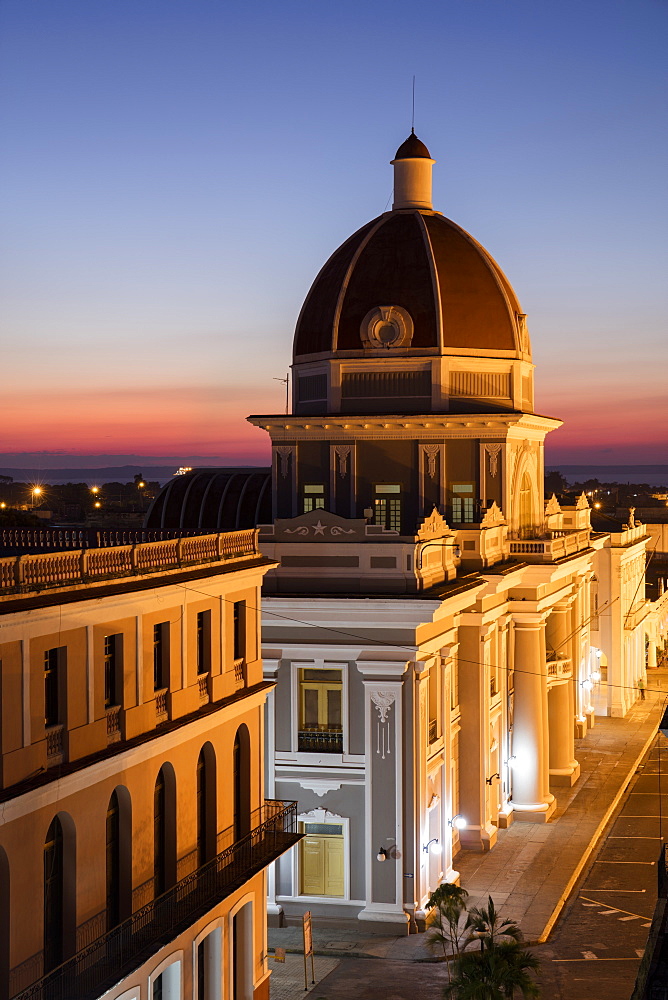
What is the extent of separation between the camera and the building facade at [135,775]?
19.5 metres

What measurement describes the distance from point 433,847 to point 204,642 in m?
12.6

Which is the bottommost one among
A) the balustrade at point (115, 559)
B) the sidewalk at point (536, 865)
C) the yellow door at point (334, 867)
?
the sidewalk at point (536, 865)

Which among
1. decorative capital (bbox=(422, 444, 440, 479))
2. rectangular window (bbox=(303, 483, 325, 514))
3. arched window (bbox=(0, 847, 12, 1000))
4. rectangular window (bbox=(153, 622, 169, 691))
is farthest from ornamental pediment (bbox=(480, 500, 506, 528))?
arched window (bbox=(0, 847, 12, 1000))

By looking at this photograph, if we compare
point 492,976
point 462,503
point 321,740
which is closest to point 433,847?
point 321,740

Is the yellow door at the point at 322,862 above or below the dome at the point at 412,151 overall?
below

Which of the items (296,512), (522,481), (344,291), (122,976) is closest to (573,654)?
(522,481)

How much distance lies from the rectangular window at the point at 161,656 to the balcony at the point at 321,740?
11.6 metres

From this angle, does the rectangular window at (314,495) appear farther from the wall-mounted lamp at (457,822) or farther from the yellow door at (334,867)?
the yellow door at (334,867)

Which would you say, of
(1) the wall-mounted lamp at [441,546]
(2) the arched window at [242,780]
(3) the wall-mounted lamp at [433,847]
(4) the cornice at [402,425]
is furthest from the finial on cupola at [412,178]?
(2) the arched window at [242,780]

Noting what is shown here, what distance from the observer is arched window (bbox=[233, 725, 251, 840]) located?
93.7 ft

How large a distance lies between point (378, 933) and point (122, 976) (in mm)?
14991

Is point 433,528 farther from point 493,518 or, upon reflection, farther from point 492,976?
point 492,976

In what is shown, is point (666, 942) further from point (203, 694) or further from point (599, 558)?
point (599, 558)

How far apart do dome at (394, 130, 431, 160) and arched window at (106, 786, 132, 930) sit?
36227mm
